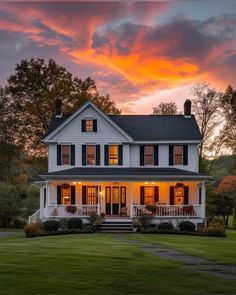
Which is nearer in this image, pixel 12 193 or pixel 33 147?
pixel 12 193

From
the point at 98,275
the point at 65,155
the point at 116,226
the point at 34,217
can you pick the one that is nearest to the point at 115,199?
the point at 116,226

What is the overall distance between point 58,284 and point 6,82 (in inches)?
1771

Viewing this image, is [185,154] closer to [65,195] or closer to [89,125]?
[89,125]

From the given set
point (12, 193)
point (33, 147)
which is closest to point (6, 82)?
point (33, 147)

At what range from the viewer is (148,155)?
4166 cm

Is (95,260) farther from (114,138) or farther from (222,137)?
(222,137)

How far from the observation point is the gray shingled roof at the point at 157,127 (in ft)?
137

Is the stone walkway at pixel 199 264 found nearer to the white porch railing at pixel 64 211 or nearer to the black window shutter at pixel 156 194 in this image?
the white porch railing at pixel 64 211

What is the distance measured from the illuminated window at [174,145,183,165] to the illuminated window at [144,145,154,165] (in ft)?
5.73

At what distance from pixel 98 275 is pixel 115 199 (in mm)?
25458

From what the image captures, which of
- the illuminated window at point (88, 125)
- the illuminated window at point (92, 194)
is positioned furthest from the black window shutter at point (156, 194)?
the illuminated window at point (88, 125)

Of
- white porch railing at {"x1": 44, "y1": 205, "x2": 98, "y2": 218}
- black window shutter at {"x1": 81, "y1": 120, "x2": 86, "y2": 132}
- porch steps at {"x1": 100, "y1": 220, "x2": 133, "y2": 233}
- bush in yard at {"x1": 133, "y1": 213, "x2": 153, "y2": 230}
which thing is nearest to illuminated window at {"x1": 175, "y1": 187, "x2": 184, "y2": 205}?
bush in yard at {"x1": 133, "y1": 213, "x2": 153, "y2": 230}

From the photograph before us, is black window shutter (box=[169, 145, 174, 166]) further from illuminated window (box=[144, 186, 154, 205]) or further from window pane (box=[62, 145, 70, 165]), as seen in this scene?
window pane (box=[62, 145, 70, 165])

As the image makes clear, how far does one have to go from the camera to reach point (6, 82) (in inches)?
2228
